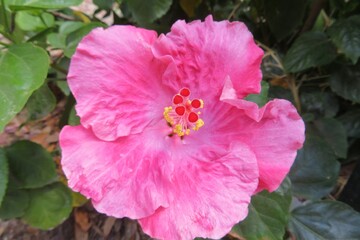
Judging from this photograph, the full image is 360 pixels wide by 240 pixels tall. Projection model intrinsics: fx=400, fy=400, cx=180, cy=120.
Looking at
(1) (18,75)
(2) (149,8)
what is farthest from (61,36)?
(1) (18,75)

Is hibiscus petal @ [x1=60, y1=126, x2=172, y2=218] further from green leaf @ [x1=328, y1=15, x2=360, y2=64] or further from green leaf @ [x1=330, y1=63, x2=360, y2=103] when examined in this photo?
green leaf @ [x1=330, y1=63, x2=360, y2=103]

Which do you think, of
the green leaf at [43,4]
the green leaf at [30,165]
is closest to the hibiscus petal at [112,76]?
the green leaf at [43,4]

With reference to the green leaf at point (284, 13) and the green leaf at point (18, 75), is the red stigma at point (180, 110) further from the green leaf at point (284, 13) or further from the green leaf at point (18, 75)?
the green leaf at point (284, 13)

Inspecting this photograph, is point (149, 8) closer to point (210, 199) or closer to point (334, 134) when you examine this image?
point (210, 199)

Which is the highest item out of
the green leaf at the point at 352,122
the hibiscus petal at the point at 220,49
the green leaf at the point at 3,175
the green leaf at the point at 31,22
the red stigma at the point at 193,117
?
the hibiscus petal at the point at 220,49

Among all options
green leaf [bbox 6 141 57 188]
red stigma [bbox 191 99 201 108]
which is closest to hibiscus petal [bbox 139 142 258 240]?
red stigma [bbox 191 99 201 108]

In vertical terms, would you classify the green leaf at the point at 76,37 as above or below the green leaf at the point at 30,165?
above

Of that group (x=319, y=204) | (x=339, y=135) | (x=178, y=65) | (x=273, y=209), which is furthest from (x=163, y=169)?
(x=339, y=135)

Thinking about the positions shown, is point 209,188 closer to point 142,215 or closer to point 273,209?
point 142,215
